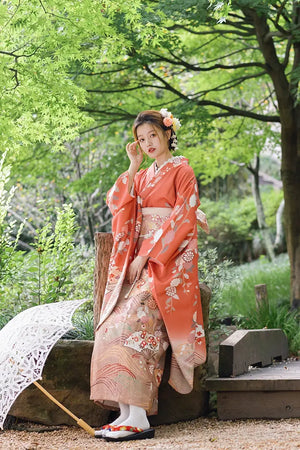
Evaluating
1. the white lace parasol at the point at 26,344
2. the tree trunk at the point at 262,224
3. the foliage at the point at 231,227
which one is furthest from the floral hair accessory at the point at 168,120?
the foliage at the point at 231,227

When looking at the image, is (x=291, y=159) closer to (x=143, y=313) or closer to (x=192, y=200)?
(x=192, y=200)

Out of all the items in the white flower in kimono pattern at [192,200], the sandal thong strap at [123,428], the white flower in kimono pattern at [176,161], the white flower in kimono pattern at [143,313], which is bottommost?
the sandal thong strap at [123,428]

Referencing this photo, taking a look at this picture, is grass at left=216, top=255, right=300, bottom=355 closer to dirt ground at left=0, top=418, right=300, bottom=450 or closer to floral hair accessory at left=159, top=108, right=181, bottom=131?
dirt ground at left=0, top=418, right=300, bottom=450

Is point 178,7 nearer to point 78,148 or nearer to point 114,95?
point 114,95

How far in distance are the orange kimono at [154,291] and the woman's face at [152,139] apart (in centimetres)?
9

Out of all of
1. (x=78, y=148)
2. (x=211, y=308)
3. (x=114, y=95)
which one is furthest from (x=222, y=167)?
(x=211, y=308)

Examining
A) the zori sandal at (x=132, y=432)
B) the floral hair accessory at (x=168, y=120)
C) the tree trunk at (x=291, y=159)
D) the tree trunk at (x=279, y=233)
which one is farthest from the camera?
the tree trunk at (x=279, y=233)

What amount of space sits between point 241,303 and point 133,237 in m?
4.82

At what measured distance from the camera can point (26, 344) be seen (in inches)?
128

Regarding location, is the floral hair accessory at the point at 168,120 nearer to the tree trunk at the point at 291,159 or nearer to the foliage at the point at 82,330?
the foliage at the point at 82,330

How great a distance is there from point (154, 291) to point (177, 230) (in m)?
0.37

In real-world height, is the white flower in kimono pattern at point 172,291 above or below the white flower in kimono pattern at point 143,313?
above

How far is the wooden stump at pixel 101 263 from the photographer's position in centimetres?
407

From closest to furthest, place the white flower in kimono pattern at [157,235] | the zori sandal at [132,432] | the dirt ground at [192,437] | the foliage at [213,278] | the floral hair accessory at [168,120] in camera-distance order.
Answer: the dirt ground at [192,437] → the zori sandal at [132,432] → the white flower in kimono pattern at [157,235] → the floral hair accessory at [168,120] → the foliage at [213,278]
